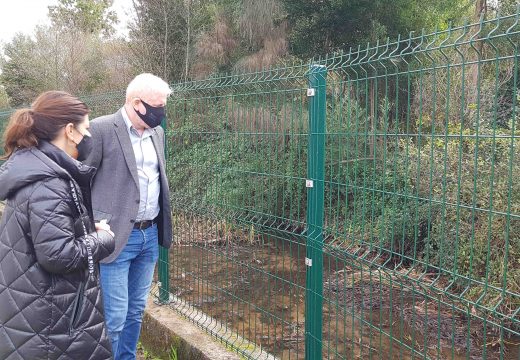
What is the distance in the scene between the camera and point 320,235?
2.62 meters

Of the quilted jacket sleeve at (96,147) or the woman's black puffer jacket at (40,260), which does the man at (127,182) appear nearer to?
the quilted jacket sleeve at (96,147)

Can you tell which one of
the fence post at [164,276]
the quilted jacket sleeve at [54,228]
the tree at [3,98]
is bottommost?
the fence post at [164,276]

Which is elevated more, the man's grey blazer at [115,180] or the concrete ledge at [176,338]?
the man's grey blazer at [115,180]

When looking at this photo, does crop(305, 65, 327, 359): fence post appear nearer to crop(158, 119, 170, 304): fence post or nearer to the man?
the man

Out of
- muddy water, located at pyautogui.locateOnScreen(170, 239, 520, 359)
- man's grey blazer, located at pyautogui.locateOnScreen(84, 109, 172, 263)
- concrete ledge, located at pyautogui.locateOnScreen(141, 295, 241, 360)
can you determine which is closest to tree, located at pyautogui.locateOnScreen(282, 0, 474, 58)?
muddy water, located at pyautogui.locateOnScreen(170, 239, 520, 359)

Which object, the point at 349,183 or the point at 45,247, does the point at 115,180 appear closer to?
the point at 45,247

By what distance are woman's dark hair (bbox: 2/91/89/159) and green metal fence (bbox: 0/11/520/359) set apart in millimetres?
1257

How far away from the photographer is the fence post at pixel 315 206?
2559 millimetres

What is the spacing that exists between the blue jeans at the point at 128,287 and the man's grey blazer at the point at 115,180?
0.36 ft

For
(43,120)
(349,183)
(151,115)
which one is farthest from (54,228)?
(349,183)

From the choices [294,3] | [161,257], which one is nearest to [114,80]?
[294,3]

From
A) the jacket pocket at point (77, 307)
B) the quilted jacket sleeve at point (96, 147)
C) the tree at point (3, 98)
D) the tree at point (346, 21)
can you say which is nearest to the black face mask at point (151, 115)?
the quilted jacket sleeve at point (96, 147)

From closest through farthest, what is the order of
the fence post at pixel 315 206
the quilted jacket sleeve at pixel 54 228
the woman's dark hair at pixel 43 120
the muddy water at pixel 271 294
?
the quilted jacket sleeve at pixel 54 228 → the woman's dark hair at pixel 43 120 → the fence post at pixel 315 206 → the muddy water at pixel 271 294

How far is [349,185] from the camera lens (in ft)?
7.97
